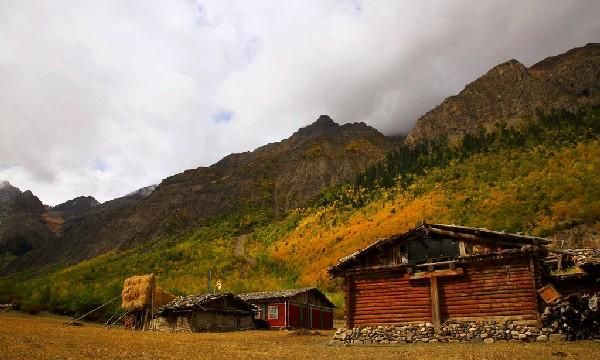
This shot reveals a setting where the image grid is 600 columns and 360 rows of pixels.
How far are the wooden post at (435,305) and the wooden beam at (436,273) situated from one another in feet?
0.60

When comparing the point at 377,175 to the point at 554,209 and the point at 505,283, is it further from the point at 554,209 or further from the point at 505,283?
the point at 505,283

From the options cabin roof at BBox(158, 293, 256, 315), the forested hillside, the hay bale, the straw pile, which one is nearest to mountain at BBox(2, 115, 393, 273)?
the forested hillside

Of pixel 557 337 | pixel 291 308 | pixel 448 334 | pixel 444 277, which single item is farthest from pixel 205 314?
pixel 557 337

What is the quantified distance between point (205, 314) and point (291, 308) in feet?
28.5

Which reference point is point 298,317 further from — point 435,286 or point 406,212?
point 406,212

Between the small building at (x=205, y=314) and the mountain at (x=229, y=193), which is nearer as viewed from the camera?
the small building at (x=205, y=314)

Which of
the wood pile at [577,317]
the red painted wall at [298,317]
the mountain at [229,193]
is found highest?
the mountain at [229,193]

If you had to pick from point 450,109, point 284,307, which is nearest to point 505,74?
point 450,109

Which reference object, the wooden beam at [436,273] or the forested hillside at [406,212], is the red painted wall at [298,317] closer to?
the forested hillside at [406,212]

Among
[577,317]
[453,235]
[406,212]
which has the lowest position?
[577,317]

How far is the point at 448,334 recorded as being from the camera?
2327 centimetres

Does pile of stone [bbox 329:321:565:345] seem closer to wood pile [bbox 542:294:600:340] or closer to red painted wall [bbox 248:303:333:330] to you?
wood pile [bbox 542:294:600:340]

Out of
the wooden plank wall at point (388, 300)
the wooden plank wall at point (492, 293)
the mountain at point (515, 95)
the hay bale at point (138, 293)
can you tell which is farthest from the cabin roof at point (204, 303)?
the mountain at point (515, 95)

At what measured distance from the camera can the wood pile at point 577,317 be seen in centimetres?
1969
